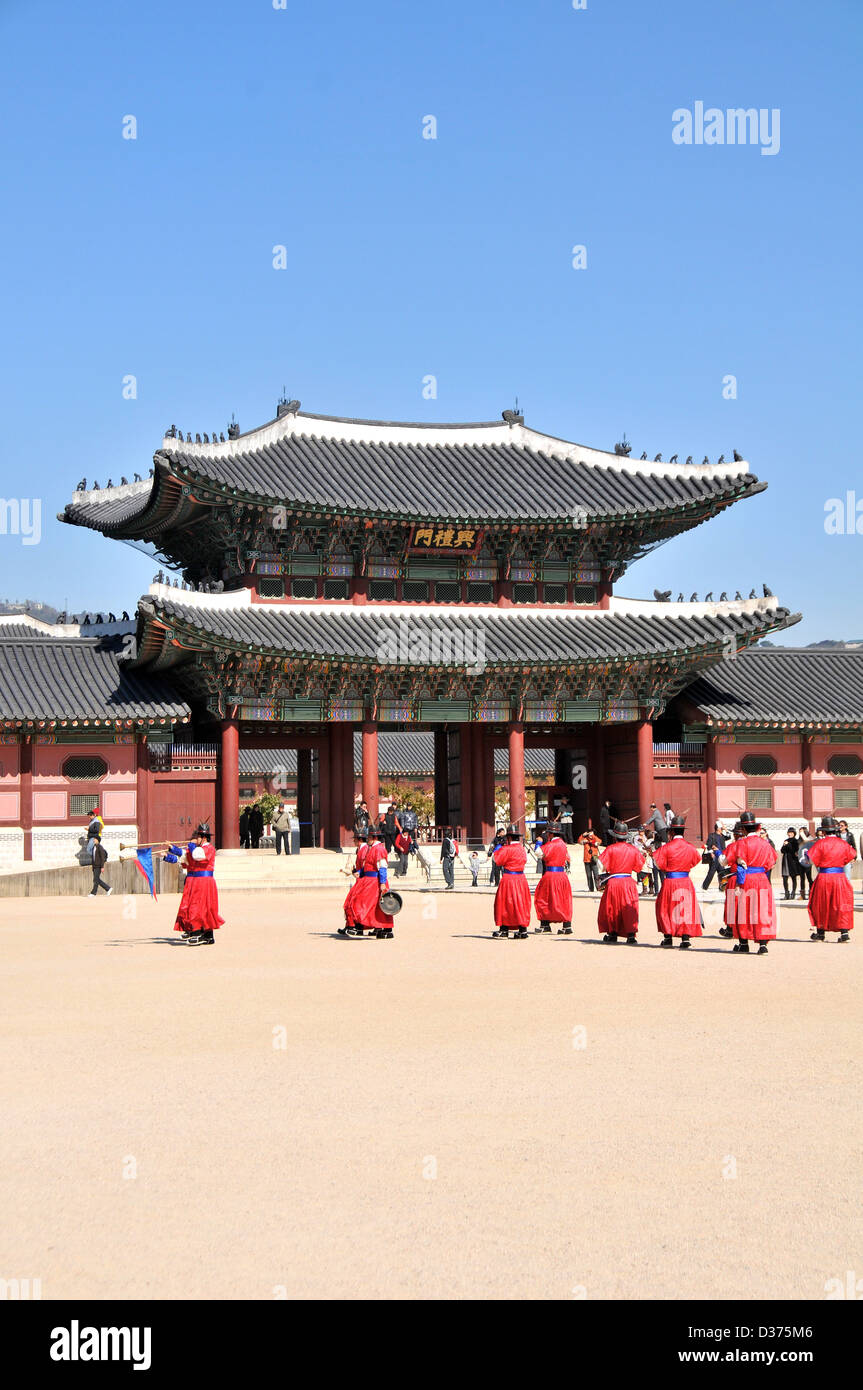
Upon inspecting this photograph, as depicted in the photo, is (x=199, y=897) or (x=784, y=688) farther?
(x=784, y=688)

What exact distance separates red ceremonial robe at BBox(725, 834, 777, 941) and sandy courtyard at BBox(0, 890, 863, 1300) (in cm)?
229

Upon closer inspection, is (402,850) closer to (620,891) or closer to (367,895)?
(367,895)

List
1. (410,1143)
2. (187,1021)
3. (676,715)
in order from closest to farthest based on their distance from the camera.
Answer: (410,1143), (187,1021), (676,715)

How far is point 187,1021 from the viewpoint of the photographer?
11.2 meters

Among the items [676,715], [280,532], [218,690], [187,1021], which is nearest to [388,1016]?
[187,1021]

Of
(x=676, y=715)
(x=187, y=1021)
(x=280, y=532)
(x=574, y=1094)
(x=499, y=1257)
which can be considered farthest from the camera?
(x=676, y=715)

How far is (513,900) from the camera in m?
18.4

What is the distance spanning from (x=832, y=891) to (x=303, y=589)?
2129cm

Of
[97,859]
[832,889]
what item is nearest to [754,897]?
[832,889]

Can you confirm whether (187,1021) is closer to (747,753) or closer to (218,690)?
(218,690)

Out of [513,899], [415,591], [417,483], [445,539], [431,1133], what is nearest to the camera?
[431,1133]

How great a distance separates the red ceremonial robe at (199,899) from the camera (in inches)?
677

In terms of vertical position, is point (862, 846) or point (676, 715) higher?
point (676, 715)

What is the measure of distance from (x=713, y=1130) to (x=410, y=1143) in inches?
65.8
